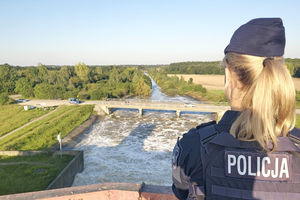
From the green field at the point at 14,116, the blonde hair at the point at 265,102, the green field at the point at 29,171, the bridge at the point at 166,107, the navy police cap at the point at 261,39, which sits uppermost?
the navy police cap at the point at 261,39

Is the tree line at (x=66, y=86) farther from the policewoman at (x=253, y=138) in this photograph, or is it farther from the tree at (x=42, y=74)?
the policewoman at (x=253, y=138)

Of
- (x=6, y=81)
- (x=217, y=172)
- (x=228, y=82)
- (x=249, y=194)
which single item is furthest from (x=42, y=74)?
(x=249, y=194)

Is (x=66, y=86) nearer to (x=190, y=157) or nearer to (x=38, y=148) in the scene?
(x=38, y=148)

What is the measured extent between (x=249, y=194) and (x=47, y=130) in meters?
26.4

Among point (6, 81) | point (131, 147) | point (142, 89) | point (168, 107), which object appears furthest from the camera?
point (6, 81)

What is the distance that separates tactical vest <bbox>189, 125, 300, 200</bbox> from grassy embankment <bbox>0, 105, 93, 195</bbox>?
44.0 ft

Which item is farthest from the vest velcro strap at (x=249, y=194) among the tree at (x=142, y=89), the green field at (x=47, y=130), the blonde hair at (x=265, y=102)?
the tree at (x=142, y=89)

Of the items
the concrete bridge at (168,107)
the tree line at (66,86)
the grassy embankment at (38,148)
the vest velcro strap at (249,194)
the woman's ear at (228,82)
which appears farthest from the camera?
the tree line at (66,86)

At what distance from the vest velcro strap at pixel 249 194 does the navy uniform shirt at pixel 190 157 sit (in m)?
0.15

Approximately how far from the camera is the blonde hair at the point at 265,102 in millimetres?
1206

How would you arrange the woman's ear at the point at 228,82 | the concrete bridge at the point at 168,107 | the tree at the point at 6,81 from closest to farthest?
1. the woman's ear at the point at 228,82
2. the concrete bridge at the point at 168,107
3. the tree at the point at 6,81

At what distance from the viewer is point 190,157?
1355 millimetres

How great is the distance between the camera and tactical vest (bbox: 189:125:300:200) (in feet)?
3.86

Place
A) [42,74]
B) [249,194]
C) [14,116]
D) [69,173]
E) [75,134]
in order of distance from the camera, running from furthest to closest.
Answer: [42,74]
[14,116]
[75,134]
[69,173]
[249,194]
